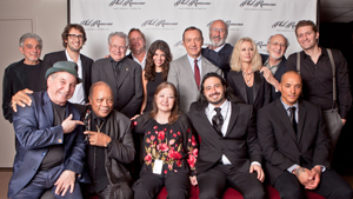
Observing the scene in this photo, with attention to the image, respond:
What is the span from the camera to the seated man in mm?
2498

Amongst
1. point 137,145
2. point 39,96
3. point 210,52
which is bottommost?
point 137,145

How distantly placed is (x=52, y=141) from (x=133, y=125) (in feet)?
2.88

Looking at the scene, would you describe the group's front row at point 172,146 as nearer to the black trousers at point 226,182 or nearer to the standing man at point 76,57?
the black trousers at point 226,182

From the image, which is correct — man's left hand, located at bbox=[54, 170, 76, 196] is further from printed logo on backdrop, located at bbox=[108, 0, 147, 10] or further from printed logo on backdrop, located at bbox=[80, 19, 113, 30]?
printed logo on backdrop, located at bbox=[108, 0, 147, 10]

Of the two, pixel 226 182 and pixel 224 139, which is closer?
pixel 226 182

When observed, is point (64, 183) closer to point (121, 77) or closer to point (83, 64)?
point (121, 77)

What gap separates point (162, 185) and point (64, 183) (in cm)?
84

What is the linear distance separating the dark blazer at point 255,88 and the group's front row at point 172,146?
0.75ft

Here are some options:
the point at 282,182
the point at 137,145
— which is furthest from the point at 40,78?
the point at 282,182

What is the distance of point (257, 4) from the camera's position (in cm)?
458

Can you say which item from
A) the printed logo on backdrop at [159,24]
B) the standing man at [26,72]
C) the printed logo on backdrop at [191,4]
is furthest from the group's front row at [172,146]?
the printed logo on backdrop at [191,4]

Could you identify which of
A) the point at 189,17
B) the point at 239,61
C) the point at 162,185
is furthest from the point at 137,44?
the point at 162,185

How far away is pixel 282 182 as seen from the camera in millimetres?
2479

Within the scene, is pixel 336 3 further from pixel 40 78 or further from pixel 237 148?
pixel 40 78
